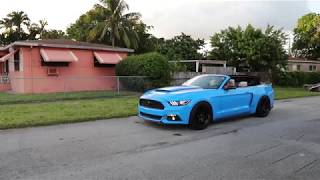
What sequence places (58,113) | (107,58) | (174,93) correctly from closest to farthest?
1. (174,93)
2. (58,113)
3. (107,58)

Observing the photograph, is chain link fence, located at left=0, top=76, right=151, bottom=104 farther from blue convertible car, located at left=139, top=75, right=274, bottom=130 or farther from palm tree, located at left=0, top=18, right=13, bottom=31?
palm tree, located at left=0, top=18, right=13, bottom=31

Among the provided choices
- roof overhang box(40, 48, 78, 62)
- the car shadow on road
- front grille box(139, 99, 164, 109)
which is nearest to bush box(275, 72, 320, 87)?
roof overhang box(40, 48, 78, 62)

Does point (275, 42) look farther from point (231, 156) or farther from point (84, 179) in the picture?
point (84, 179)

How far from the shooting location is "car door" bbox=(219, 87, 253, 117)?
10693mm

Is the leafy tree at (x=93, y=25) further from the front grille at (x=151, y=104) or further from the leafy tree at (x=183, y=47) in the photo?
the front grille at (x=151, y=104)

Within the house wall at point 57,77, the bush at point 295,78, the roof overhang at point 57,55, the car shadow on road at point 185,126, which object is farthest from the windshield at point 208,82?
the bush at point 295,78

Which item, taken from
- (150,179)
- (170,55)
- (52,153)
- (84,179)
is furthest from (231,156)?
(170,55)

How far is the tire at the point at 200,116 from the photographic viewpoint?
380 inches

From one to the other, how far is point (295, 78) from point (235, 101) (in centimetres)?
2880

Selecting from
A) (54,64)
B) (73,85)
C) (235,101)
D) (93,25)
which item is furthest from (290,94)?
(93,25)

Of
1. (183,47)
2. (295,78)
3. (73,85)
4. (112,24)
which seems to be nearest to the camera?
(73,85)

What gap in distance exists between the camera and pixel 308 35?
1516 inches

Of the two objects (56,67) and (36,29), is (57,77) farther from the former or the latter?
(36,29)

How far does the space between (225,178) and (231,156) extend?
1.43 meters
